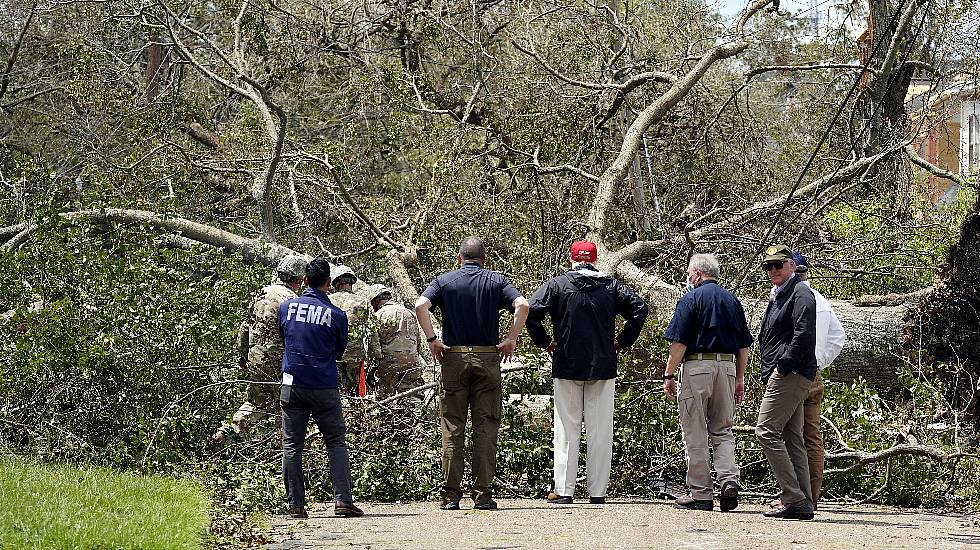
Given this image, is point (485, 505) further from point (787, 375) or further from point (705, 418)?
point (787, 375)

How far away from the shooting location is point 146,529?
545cm

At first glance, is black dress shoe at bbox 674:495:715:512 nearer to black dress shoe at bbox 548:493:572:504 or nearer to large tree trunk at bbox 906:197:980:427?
black dress shoe at bbox 548:493:572:504

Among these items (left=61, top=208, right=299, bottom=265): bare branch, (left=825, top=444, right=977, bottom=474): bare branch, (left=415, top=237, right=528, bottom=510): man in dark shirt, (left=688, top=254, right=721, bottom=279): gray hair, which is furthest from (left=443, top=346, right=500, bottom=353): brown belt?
(left=61, top=208, right=299, bottom=265): bare branch

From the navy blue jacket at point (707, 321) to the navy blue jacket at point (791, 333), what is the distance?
0.26 m

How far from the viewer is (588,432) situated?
802cm

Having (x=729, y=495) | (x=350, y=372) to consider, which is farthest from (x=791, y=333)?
(x=350, y=372)

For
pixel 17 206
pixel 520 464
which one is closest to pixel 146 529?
pixel 520 464

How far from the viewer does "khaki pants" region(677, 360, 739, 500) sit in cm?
760

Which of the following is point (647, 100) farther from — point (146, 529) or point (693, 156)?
point (146, 529)

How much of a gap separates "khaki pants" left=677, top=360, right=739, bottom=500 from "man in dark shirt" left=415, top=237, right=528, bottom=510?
1212mm

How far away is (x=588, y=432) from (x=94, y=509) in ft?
11.3

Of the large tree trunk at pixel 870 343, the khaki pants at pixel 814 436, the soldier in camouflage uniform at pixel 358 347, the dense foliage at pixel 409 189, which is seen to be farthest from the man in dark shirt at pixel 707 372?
the soldier in camouflage uniform at pixel 358 347

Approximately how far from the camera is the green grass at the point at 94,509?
5.13m

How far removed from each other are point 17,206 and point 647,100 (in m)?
7.69
